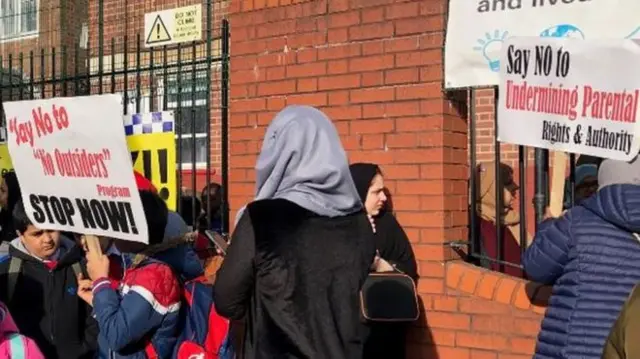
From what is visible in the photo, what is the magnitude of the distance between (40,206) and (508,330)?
90.6 inches

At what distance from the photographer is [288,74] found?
483 cm

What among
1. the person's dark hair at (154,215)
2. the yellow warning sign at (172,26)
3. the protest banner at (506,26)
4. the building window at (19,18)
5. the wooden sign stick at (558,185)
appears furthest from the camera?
the building window at (19,18)

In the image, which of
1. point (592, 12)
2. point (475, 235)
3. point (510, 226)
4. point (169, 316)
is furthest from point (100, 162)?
point (510, 226)

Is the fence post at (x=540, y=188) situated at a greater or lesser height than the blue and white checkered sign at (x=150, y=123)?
lesser

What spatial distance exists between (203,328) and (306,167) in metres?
0.93

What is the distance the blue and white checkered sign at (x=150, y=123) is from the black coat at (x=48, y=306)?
0.99 metres

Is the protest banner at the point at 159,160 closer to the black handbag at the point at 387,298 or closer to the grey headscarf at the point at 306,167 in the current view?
the black handbag at the point at 387,298

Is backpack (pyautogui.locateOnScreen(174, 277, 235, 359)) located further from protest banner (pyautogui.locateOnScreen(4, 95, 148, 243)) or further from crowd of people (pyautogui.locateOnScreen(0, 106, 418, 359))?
protest banner (pyautogui.locateOnScreen(4, 95, 148, 243))

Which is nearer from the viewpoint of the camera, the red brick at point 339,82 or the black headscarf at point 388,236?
the black headscarf at point 388,236

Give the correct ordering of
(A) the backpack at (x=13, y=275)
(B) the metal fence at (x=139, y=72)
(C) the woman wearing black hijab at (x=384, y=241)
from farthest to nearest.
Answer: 1. (B) the metal fence at (x=139, y=72)
2. (C) the woman wearing black hijab at (x=384, y=241)
3. (A) the backpack at (x=13, y=275)

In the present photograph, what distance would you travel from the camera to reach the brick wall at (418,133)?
4121 mm

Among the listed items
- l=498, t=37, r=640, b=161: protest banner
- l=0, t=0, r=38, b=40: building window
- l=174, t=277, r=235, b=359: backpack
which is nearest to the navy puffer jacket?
l=498, t=37, r=640, b=161: protest banner

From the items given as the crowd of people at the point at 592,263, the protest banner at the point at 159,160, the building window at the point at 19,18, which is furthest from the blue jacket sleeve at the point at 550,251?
the building window at the point at 19,18

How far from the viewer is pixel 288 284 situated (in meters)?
2.78
